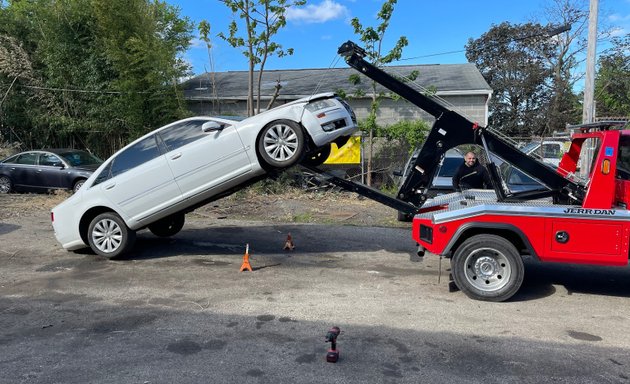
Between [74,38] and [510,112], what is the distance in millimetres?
32714

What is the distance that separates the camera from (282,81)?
22.1m

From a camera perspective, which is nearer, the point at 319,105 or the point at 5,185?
the point at 319,105

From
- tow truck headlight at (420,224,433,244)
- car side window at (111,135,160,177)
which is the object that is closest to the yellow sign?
car side window at (111,135,160,177)

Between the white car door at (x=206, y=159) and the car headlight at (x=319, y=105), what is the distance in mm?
1111

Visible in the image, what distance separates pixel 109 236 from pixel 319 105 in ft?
12.6

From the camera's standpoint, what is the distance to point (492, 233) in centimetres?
575

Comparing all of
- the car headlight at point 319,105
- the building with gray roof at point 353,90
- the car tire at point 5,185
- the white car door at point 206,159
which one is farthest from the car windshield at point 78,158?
the car headlight at point 319,105

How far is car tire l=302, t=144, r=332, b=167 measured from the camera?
7.33 metres

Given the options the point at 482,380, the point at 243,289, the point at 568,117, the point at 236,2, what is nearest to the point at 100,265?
the point at 243,289

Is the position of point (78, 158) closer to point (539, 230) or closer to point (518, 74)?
point (539, 230)

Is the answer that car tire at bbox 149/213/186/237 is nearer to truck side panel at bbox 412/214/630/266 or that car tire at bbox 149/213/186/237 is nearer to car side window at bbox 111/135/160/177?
car side window at bbox 111/135/160/177

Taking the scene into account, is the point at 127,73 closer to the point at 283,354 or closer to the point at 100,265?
the point at 100,265

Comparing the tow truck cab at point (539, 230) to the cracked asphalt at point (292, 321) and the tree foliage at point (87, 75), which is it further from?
the tree foliage at point (87, 75)

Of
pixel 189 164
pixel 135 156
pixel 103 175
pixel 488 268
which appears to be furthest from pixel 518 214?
pixel 103 175
